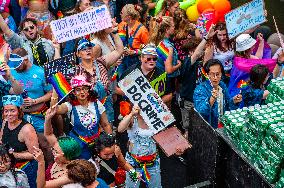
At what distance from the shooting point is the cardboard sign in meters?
5.30

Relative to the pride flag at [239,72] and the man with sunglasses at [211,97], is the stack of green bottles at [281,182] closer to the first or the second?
the man with sunglasses at [211,97]

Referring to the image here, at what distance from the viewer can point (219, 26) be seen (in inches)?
271

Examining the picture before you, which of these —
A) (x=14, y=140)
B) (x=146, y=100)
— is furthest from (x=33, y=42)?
(x=146, y=100)

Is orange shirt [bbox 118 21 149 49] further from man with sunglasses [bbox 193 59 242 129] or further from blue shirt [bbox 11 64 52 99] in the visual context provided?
man with sunglasses [bbox 193 59 242 129]

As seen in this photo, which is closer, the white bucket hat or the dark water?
the white bucket hat

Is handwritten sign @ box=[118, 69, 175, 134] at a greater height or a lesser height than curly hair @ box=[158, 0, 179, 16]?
lesser

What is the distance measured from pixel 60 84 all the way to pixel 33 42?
1.32m

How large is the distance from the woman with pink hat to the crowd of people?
0.4 inches

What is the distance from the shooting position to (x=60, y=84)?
5625 millimetres

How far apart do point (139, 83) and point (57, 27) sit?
1.67 metres

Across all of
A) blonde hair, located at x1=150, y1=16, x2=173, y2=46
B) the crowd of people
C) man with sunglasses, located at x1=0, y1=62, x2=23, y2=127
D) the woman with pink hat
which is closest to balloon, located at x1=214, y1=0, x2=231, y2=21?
the crowd of people

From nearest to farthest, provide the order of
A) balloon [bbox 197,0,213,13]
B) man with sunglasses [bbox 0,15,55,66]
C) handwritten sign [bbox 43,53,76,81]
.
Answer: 1. handwritten sign [bbox 43,53,76,81]
2. man with sunglasses [bbox 0,15,55,66]
3. balloon [bbox 197,0,213,13]

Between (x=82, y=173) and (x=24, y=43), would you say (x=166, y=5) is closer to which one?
(x=24, y=43)

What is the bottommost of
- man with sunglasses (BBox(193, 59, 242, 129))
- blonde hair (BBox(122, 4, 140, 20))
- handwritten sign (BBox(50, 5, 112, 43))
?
man with sunglasses (BBox(193, 59, 242, 129))
